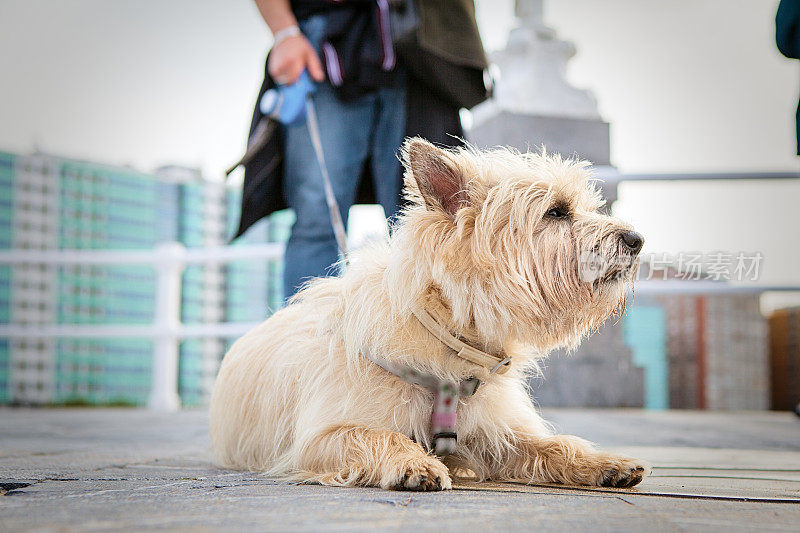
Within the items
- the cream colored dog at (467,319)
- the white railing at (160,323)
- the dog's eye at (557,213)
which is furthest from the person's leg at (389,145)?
the white railing at (160,323)

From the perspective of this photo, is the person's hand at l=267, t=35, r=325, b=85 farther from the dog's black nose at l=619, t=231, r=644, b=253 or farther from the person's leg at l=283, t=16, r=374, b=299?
the dog's black nose at l=619, t=231, r=644, b=253

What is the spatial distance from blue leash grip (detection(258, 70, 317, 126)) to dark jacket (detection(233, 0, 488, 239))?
4.1 inches

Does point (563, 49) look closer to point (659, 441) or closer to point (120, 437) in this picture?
point (659, 441)

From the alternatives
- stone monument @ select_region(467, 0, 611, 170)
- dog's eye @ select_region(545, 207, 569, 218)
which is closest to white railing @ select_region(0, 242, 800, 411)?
stone monument @ select_region(467, 0, 611, 170)

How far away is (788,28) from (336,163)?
187cm

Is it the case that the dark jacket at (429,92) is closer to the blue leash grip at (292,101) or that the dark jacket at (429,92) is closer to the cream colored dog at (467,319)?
the blue leash grip at (292,101)

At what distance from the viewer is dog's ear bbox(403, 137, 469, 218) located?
1926mm

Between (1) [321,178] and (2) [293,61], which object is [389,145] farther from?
(2) [293,61]

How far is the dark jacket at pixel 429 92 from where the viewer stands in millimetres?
2768

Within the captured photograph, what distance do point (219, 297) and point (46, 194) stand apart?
20333 mm

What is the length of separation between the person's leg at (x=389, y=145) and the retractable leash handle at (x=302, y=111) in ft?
0.68

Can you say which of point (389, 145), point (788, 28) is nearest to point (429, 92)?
point (389, 145)

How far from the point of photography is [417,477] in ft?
5.07

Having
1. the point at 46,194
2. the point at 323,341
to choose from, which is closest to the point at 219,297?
the point at 46,194
